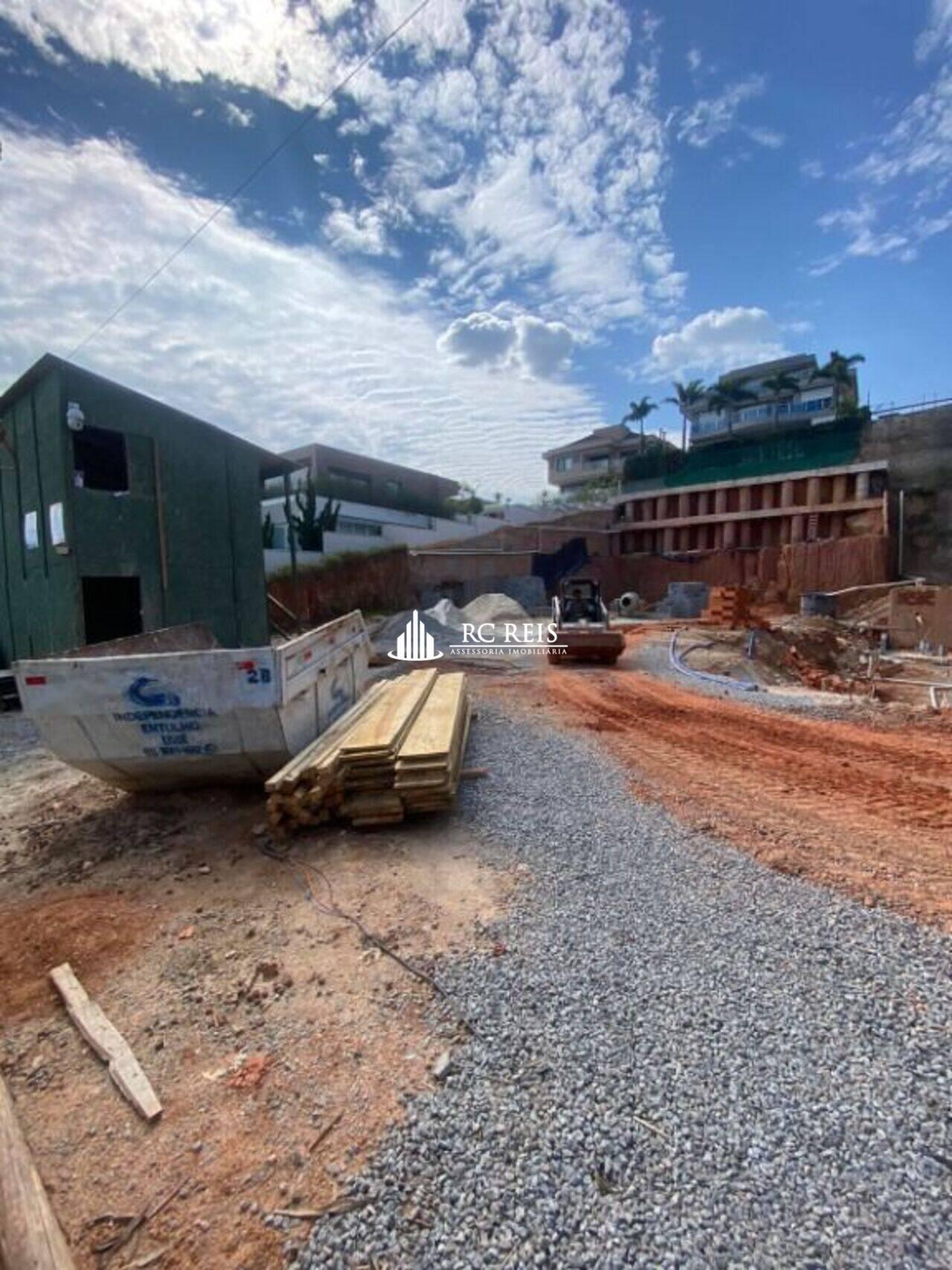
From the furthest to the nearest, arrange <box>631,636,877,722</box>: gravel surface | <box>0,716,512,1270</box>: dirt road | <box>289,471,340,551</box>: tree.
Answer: <box>289,471,340,551</box>: tree < <box>631,636,877,722</box>: gravel surface < <box>0,716,512,1270</box>: dirt road

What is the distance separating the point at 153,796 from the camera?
5.86m

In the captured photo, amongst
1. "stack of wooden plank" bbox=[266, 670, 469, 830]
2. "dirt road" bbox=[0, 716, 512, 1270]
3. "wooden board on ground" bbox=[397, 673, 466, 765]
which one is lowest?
"dirt road" bbox=[0, 716, 512, 1270]

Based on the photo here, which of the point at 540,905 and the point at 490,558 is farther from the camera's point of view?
the point at 490,558

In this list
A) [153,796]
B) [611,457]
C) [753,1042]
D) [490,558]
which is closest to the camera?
[753,1042]

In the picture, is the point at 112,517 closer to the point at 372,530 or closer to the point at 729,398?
the point at 372,530

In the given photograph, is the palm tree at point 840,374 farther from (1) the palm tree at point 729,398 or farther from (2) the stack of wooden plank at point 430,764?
(2) the stack of wooden plank at point 430,764

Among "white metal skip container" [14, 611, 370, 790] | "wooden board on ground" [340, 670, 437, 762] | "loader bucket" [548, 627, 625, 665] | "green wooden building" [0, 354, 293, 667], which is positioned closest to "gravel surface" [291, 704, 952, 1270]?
"wooden board on ground" [340, 670, 437, 762]

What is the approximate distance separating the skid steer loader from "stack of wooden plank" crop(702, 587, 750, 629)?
5771mm

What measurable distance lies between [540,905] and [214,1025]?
181cm

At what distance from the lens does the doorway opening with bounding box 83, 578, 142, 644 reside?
519 inches

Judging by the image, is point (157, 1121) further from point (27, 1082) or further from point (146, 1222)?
point (27, 1082)

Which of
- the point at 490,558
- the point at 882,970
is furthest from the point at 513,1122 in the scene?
the point at 490,558

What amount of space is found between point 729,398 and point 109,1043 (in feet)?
186

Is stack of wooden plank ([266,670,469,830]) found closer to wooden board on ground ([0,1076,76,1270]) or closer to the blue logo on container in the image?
the blue logo on container
